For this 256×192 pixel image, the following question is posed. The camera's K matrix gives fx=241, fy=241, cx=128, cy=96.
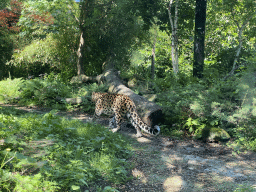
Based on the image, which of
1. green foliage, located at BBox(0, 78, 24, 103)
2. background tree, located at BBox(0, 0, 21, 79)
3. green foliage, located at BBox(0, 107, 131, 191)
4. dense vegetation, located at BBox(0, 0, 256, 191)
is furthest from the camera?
background tree, located at BBox(0, 0, 21, 79)

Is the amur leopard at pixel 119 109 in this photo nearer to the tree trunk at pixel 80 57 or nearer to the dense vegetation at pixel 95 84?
the dense vegetation at pixel 95 84

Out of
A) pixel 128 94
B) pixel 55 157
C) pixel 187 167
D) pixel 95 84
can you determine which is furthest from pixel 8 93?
pixel 187 167

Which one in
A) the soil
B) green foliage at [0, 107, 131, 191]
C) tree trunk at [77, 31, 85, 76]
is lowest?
the soil

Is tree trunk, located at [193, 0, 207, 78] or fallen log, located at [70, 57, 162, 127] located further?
tree trunk, located at [193, 0, 207, 78]

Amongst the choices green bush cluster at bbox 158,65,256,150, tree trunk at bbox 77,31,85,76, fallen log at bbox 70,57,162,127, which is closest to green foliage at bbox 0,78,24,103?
fallen log at bbox 70,57,162,127

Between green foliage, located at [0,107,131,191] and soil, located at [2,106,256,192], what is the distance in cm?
42

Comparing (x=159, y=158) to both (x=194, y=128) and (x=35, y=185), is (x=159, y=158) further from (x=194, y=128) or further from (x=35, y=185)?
(x=35, y=185)

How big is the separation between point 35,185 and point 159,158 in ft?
11.6

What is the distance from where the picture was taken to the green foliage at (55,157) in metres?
3.49

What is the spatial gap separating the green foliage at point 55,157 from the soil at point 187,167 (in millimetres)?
418

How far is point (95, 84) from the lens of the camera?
12.0m

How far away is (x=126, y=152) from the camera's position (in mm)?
5934

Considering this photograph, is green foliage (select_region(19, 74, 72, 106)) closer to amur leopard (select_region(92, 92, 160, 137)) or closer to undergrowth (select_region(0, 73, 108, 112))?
undergrowth (select_region(0, 73, 108, 112))

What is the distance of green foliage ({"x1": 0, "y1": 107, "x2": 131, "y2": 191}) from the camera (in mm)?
3494
